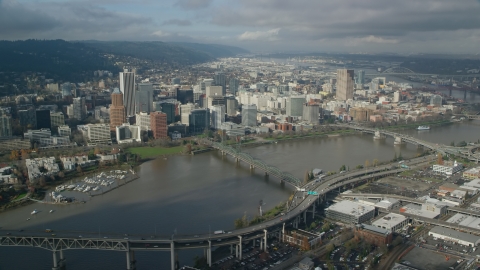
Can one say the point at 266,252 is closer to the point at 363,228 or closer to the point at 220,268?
the point at 220,268

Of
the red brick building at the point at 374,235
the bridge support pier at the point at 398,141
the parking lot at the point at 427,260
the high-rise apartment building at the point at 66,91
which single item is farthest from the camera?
the high-rise apartment building at the point at 66,91

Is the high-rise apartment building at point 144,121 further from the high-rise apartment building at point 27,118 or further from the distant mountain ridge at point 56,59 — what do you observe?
the distant mountain ridge at point 56,59

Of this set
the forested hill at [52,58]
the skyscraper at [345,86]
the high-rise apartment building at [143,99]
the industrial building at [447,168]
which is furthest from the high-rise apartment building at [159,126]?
the forested hill at [52,58]

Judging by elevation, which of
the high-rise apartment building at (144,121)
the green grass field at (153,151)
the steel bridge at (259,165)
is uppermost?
the high-rise apartment building at (144,121)

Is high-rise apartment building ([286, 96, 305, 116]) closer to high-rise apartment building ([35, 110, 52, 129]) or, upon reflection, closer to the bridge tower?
high-rise apartment building ([35, 110, 52, 129])

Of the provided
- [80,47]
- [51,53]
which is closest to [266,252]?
[51,53]
